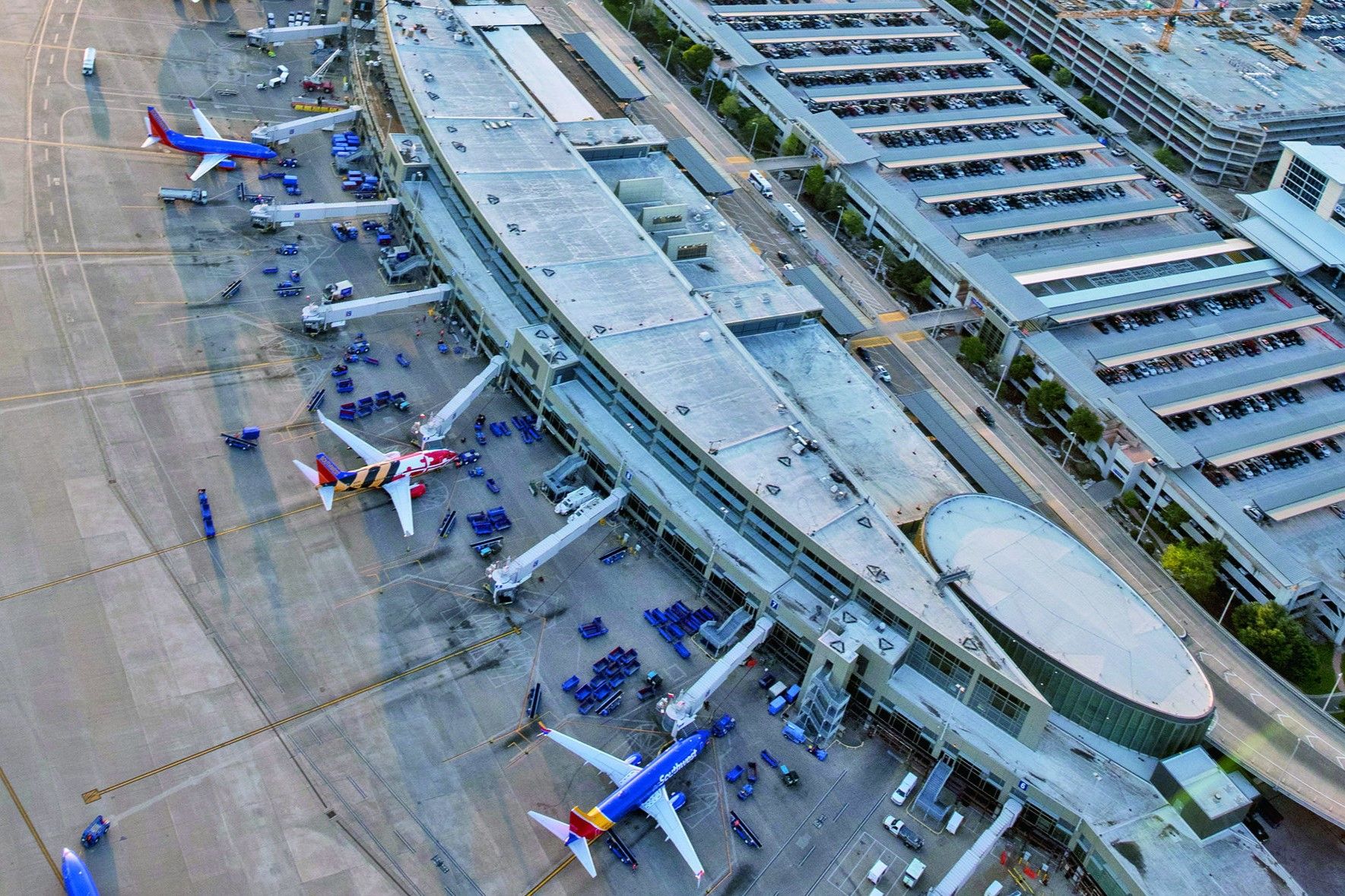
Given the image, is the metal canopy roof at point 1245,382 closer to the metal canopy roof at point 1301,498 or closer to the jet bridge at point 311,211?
the metal canopy roof at point 1301,498

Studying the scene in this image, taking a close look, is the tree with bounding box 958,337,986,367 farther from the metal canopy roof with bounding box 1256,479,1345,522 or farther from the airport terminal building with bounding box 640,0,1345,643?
the metal canopy roof with bounding box 1256,479,1345,522

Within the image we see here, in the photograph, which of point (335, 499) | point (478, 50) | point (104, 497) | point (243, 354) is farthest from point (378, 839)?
point (478, 50)

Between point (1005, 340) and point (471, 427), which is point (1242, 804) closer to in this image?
point (1005, 340)

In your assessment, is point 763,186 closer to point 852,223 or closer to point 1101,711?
point 852,223

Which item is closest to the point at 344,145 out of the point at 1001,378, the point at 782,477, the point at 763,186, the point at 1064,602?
the point at 763,186

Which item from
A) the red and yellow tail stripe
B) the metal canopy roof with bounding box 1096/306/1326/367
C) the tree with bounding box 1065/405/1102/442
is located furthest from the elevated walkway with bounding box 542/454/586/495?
the metal canopy roof with bounding box 1096/306/1326/367
